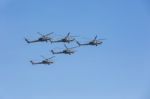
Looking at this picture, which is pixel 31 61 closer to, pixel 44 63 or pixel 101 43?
pixel 44 63

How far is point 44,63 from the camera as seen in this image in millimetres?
148000

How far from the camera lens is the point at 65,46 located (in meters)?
147

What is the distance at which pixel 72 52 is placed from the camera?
5714 inches

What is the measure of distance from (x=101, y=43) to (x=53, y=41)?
918 cm

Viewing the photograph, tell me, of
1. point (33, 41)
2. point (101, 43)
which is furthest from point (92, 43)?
point (33, 41)

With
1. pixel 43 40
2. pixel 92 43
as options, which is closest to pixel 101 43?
pixel 92 43

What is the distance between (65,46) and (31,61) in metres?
10.3

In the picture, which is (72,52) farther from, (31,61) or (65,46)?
(31,61)

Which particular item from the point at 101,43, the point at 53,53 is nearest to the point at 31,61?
the point at 53,53

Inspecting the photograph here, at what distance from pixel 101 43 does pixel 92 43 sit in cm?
210

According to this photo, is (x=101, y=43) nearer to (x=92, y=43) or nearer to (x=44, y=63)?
(x=92, y=43)

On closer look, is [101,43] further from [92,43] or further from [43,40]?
[43,40]

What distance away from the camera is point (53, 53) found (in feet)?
492

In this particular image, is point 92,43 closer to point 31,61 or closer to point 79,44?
point 79,44
